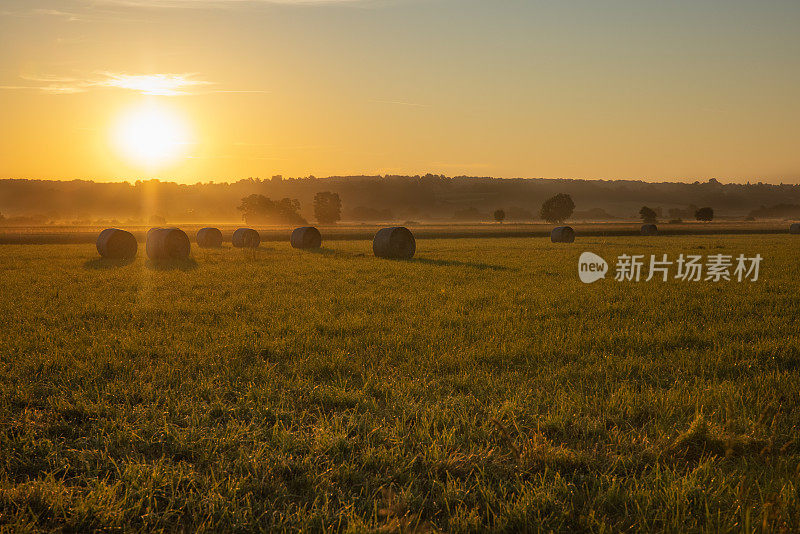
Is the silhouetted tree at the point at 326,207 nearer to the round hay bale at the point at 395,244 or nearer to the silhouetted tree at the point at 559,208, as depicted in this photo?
the silhouetted tree at the point at 559,208

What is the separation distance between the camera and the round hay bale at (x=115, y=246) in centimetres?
2661

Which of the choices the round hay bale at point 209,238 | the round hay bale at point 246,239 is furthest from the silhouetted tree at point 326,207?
the round hay bale at point 246,239

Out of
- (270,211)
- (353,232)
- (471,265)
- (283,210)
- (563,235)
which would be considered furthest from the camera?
(270,211)

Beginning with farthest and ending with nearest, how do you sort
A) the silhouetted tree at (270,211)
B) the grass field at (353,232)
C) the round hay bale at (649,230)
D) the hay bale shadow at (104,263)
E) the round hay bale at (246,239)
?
the silhouetted tree at (270,211), the round hay bale at (649,230), the grass field at (353,232), the round hay bale at (246,239), the hay bale shadow at (104,263)

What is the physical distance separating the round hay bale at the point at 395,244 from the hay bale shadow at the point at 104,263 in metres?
12.0

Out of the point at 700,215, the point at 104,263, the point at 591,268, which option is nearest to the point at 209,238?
the point at 104,263

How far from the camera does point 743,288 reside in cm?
1511

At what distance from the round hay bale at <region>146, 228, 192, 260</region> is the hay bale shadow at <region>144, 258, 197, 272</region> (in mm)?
553

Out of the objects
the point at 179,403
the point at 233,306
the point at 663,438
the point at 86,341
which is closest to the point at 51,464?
the point at 179,403

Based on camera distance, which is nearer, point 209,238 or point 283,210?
point 209,238

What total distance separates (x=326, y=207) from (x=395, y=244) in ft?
321

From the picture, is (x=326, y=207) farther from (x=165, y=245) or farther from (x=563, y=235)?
(x=165, y=245)

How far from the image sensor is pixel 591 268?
2141cm

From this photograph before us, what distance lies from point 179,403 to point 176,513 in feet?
7.40
